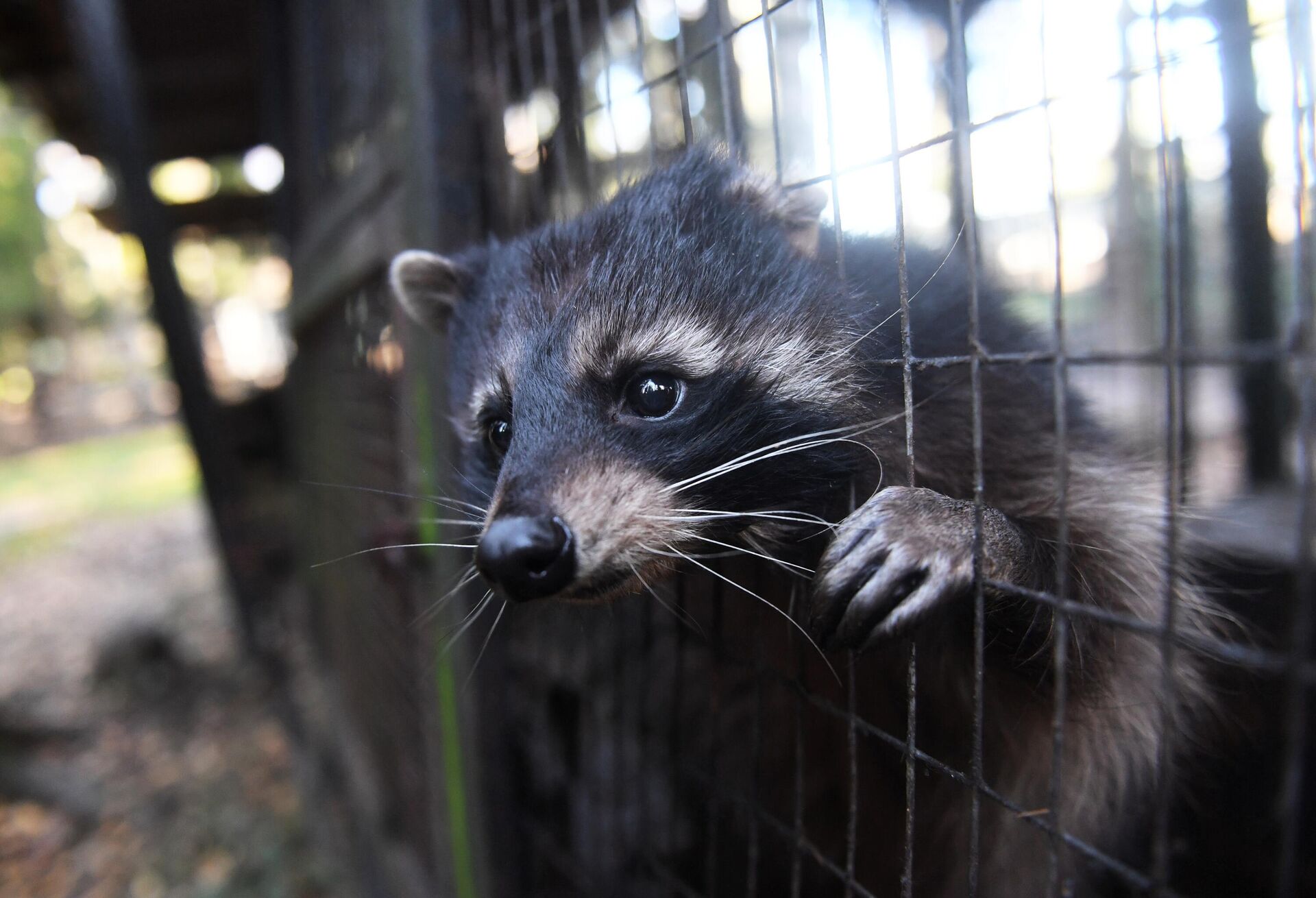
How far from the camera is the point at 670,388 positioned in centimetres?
135

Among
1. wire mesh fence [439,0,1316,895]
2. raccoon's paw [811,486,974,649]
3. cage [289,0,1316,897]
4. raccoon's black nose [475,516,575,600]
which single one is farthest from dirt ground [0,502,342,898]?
raccoon's paw [811,486,974,649]

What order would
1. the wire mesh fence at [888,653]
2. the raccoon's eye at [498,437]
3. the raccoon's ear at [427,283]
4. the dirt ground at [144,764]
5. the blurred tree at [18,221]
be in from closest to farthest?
the wire mesh fence at [888,653] → the raccoon's eye at [498,437] → the raccoon's ear at [427,283] → the dirt ground at [144,764] → the blurred tree at [18,221]

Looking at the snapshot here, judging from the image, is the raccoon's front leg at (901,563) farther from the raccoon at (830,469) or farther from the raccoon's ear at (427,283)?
the raccoon's ear at (427,283)

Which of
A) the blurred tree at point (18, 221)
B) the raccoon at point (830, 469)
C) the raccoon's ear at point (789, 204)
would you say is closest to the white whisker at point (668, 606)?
the raccoon at point (830, 469)

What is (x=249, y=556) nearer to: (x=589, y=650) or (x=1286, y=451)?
(x=589, y=650)

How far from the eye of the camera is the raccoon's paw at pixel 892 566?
3.48 ft

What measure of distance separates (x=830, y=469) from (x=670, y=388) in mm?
301

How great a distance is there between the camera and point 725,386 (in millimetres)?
1324

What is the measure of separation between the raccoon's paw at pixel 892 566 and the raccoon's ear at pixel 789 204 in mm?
591

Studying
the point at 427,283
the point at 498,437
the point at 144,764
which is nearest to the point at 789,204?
the point at 498,437

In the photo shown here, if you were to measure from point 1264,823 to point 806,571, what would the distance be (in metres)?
2.22

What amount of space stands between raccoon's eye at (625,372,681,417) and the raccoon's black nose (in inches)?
11.3

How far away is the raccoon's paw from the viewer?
106 centimetres

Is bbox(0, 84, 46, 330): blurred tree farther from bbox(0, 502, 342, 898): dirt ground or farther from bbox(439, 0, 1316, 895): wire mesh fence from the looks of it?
bbox(439, 0, 1316, 895): wire mesh fence
